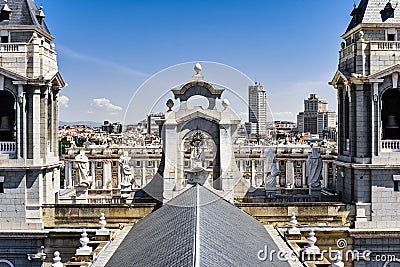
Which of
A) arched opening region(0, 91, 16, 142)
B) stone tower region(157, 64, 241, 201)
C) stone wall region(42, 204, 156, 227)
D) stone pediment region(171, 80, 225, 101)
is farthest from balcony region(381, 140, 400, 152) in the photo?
arched opening region(0, 91, 16, 142)

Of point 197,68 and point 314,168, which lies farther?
point 314,168

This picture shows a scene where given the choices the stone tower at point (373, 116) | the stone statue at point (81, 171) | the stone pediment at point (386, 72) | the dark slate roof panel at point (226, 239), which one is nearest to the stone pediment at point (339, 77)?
the stone tower at point (373, 116)

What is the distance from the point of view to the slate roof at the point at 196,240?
35.8 ft

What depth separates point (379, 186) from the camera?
22.1m

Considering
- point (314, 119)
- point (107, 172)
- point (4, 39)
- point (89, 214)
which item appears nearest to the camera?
point (89, 214)

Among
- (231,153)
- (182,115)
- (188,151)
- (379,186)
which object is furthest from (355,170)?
(188,151)

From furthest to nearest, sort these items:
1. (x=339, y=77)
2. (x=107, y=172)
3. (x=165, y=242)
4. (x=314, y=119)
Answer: (x=314, y=119), (x=107, y=172), (x=339, y=77), (x=165, y=242)

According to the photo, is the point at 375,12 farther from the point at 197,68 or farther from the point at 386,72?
the point at 197,68

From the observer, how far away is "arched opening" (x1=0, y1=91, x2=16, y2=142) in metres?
23.2

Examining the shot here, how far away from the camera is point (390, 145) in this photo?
73.0 ft

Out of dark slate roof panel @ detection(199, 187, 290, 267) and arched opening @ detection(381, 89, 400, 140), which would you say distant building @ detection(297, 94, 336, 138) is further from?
dark slate roof panel @ detection(199, 187, 290, 267)

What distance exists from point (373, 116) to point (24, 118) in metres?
14.4

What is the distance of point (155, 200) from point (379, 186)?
374 inches

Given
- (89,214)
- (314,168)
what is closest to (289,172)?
(314,168)
